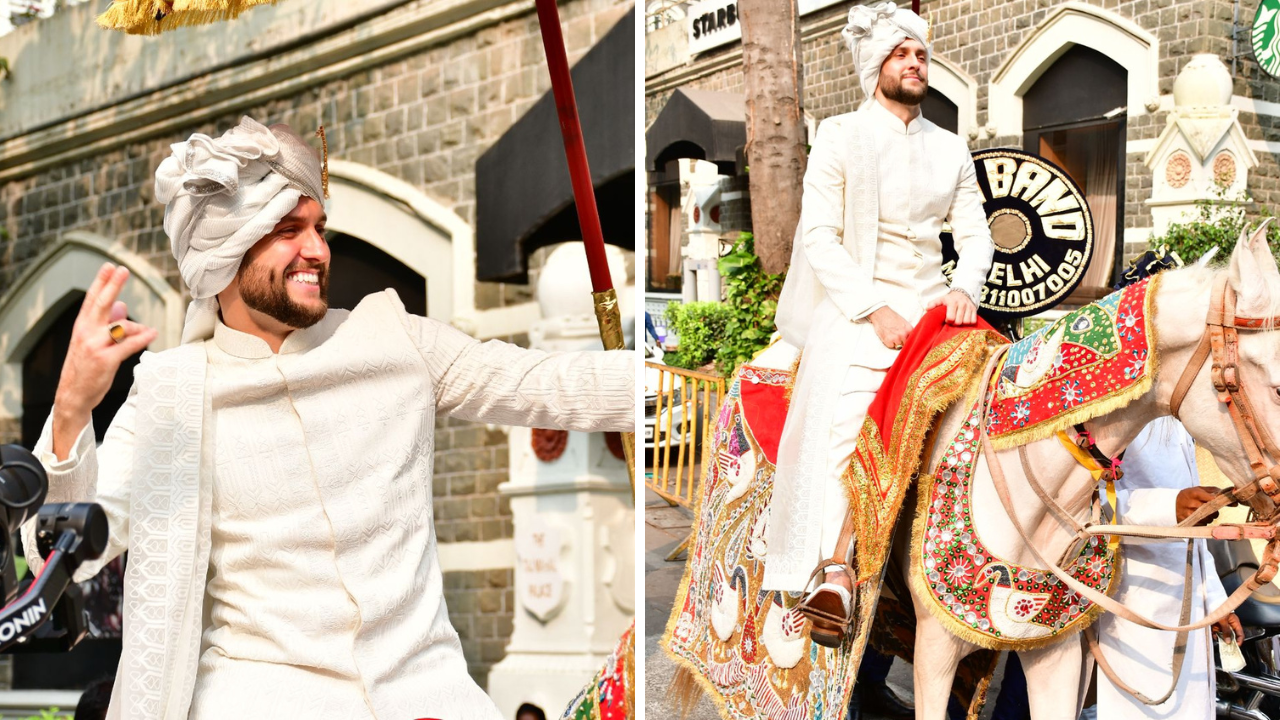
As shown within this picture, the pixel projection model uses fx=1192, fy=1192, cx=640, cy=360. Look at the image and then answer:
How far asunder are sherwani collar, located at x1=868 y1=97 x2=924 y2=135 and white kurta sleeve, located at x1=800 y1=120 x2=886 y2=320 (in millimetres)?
154

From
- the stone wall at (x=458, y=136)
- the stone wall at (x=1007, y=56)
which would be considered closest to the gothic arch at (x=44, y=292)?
the stone wall at (x=458, y=136)

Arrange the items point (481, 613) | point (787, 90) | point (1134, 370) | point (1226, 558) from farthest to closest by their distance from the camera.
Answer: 1. point (787, 90)
2. point (481, 613)
3. point (1226, 558)
4. point (1134, 370)

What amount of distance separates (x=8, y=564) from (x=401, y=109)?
5.50 meters

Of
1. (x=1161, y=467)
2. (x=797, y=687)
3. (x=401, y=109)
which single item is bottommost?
(x=797, y=687)

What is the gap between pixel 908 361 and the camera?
11.5ft

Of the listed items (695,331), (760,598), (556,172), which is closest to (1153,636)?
(760,598)

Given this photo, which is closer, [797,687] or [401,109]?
[797,687]

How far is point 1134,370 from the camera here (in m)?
2.99

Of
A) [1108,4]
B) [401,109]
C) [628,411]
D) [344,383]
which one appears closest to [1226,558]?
[628,411]

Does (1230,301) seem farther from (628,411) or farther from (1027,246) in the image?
(1027,246)

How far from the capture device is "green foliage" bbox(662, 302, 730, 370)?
A: 1078cm

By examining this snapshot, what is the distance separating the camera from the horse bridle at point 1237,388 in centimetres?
286

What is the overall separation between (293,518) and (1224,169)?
873 cm

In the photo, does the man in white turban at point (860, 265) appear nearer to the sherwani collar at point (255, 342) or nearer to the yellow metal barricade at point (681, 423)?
the sherwani collar at point (255, 342)
